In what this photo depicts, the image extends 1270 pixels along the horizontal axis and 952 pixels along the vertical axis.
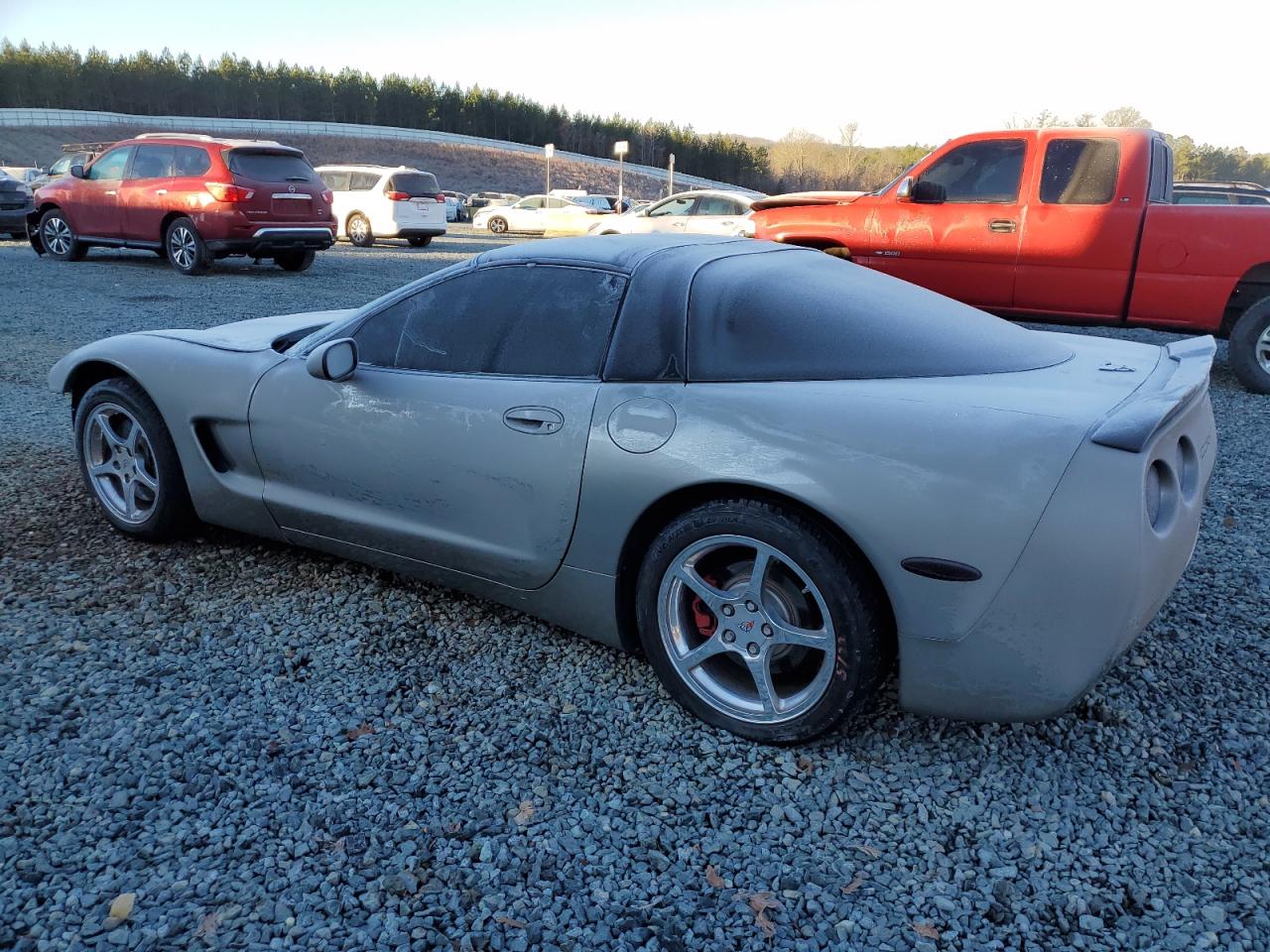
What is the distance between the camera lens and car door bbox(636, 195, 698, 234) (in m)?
17.9

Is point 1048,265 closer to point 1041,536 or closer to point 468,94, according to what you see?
point 1041,536

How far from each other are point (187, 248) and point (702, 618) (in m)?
12.5

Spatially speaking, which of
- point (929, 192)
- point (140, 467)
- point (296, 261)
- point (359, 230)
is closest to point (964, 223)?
point (929, 192)

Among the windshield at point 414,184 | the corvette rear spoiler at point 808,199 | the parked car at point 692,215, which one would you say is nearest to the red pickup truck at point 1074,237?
the corvette rear spoiler at point 808,199

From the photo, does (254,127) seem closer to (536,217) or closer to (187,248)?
(536,217)

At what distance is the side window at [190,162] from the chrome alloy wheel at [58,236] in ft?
9.66

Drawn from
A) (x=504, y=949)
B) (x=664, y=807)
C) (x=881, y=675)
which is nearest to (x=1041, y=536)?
(x=881, y=675)

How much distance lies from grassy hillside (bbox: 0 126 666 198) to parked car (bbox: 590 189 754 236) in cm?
Answer: 4833

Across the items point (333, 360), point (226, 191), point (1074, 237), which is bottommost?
point (333, 360)

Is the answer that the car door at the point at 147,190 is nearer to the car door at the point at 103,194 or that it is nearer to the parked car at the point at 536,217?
the car door at the point at 103,194

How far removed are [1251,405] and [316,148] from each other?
69.4m

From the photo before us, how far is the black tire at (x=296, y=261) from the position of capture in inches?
543

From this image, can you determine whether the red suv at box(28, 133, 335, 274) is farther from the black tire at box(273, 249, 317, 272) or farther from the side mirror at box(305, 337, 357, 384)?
the side mirror at box(305, 337, 357, 384)

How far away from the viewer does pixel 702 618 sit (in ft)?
8.81
